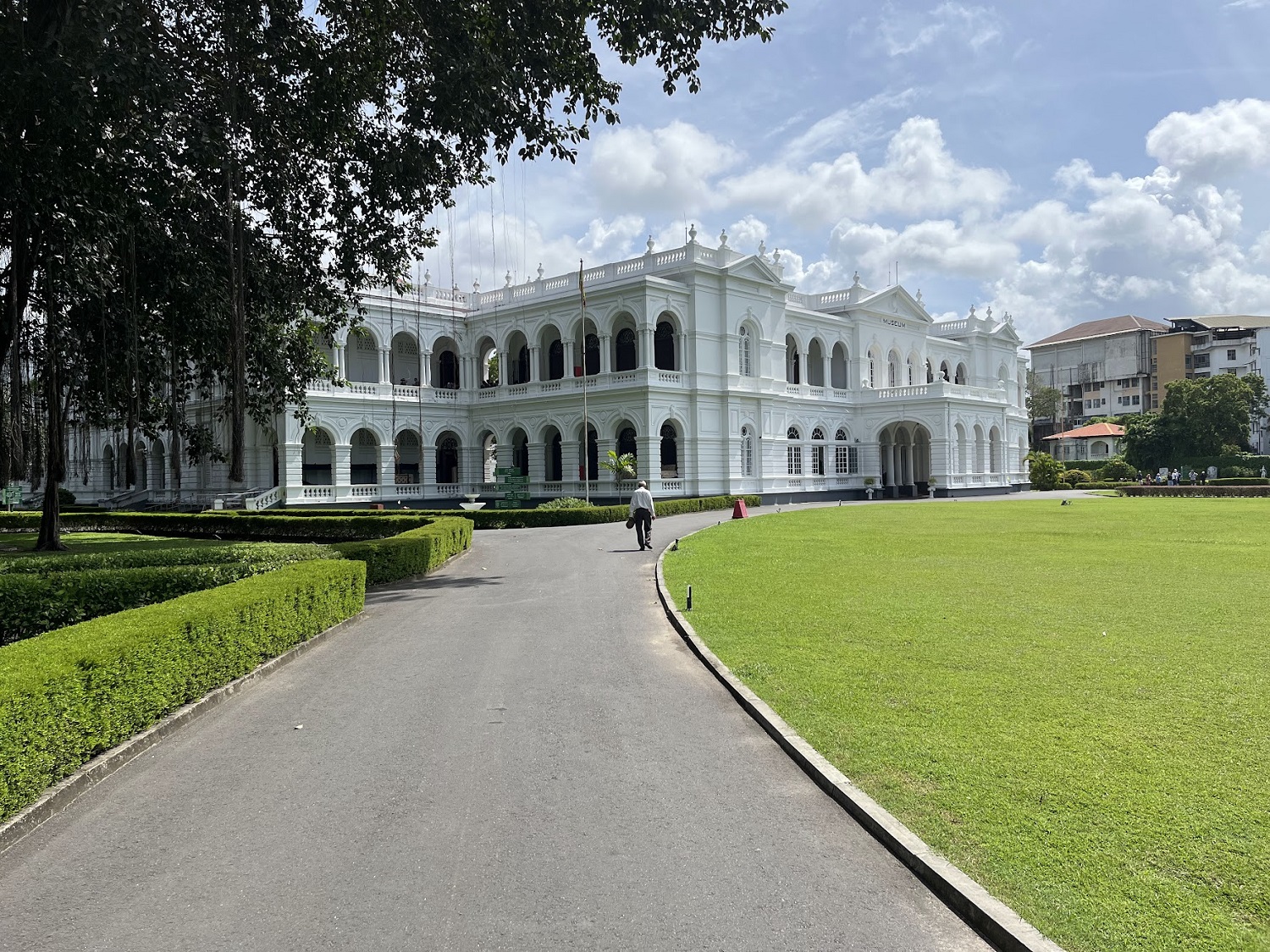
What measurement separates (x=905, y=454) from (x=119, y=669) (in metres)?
51.5

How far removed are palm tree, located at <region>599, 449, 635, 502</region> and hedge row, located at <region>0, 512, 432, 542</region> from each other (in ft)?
33.4

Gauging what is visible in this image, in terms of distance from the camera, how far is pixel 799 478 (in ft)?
152

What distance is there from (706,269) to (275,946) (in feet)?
129

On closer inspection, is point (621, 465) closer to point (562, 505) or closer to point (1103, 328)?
point (562, 505)

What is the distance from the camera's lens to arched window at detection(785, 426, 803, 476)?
151 feet

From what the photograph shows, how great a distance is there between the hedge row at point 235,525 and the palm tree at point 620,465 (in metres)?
10.2

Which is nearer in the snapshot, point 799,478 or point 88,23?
point 88,23

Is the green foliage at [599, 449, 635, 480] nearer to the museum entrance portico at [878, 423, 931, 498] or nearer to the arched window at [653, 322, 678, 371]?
the arched window at [653, 322, 678, 371]

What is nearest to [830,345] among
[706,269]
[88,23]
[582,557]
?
[706,269]

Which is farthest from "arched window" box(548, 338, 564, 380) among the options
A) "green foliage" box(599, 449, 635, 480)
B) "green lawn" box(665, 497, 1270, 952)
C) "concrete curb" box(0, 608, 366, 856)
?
"concrete curb" box(0, 608, 366, 856)

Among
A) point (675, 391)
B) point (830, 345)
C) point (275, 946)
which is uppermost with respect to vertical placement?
point (830, 345)

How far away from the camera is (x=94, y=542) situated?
971 inches

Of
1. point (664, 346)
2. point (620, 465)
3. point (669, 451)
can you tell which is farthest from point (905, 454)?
point (620, 465)

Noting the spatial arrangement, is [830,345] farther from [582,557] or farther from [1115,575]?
[1115,575]
